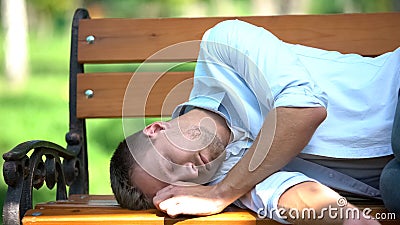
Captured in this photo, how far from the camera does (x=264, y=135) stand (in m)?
2.22

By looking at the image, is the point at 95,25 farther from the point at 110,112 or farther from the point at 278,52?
the point at 278,52

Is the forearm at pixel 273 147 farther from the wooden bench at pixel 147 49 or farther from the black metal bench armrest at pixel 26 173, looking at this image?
the wooden bench at pixel 147 49

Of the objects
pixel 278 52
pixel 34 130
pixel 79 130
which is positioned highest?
pixel 278 52

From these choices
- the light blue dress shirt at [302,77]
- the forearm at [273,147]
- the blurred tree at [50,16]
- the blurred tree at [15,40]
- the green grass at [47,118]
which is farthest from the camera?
the blurred tree at [50,16]

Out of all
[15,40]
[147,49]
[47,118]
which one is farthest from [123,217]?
[15,40]

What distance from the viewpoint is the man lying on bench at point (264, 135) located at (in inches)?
86.9

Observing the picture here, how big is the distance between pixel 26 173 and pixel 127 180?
340 mm

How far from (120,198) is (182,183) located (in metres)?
0.20

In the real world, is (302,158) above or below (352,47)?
below

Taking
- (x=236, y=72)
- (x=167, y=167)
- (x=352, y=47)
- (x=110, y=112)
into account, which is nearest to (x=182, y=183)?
(x=167, y=167)

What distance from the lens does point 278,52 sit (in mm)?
2307

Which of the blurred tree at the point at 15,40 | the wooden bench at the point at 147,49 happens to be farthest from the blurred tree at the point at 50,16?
the wooden bench at the point at 147,49

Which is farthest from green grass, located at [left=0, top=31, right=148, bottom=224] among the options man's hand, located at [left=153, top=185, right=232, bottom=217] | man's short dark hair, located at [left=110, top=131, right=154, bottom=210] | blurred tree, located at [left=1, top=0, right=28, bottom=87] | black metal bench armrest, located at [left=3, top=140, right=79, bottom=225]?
man's hand, located at [left=153, top=185, right=232, bottom=217]

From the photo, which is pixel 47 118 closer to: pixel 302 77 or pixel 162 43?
pixel 162 43
